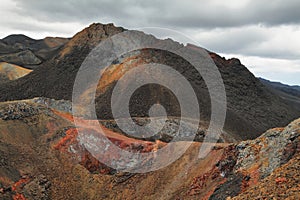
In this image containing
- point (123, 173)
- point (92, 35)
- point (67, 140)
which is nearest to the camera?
point (123, 173)

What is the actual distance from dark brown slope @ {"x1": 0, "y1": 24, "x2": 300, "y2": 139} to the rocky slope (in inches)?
791

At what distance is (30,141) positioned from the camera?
105 feet

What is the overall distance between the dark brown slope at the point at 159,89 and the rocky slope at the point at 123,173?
20.1 m

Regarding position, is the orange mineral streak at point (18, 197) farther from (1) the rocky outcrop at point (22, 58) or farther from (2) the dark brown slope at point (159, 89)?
(1) the rocky outcrop at point (22, 58)

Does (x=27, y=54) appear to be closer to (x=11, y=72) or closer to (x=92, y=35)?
(x=11, y=72)

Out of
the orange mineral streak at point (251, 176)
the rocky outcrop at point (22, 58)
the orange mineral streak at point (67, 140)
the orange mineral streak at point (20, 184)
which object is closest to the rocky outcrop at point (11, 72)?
the rocky outcrop at point (22, 58)

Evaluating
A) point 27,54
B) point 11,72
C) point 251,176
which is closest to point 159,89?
point 251,176

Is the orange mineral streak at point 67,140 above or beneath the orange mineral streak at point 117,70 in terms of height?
beneath

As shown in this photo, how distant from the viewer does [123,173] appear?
1137 inches

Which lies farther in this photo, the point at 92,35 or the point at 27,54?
the point at 27,54

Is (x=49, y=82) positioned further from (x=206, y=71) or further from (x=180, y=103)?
(x=206, y=71)

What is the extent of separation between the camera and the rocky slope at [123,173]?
19812 mm

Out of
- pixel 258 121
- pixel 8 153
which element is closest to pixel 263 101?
pixel 258 121

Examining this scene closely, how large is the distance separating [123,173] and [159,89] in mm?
28796
